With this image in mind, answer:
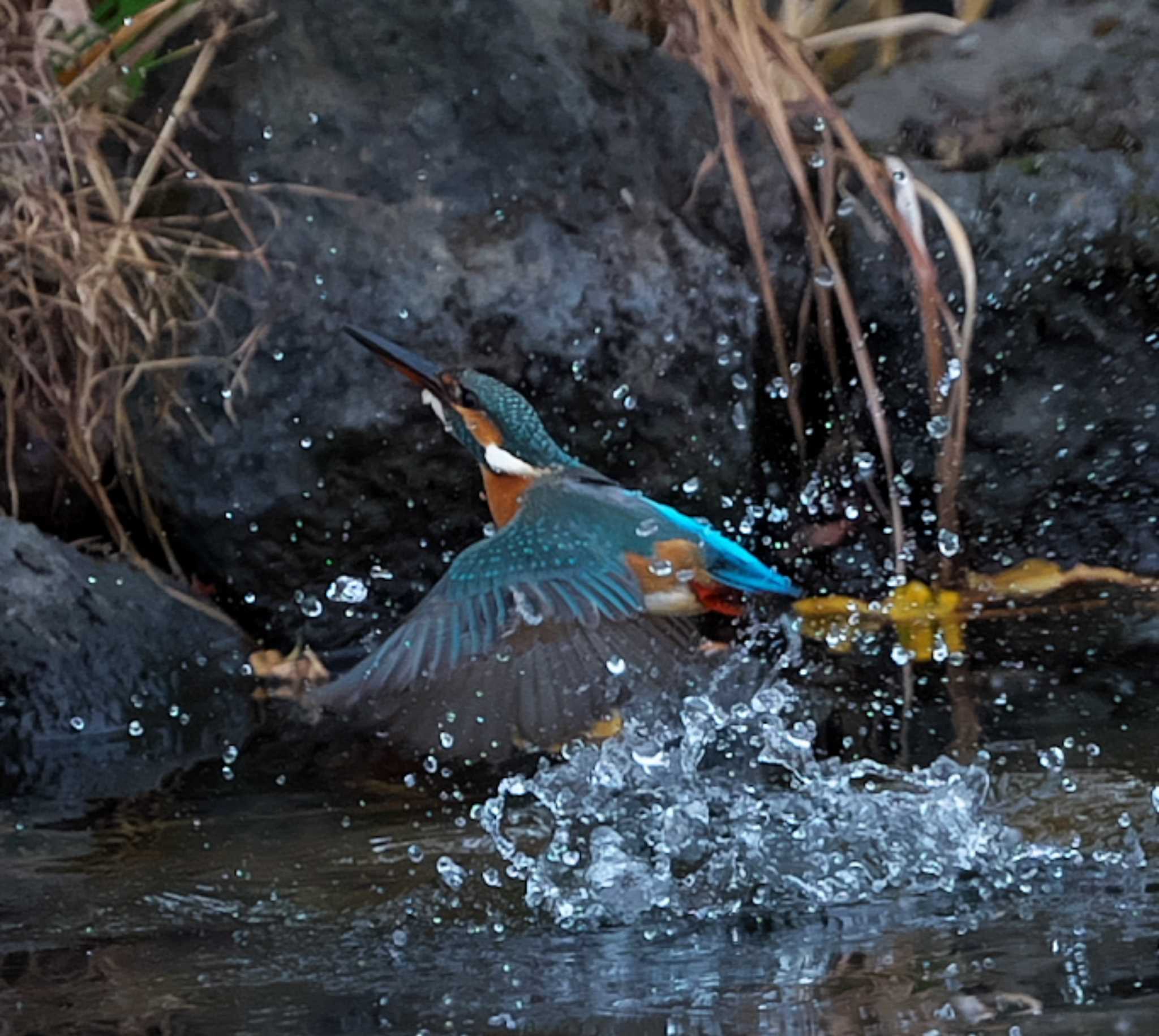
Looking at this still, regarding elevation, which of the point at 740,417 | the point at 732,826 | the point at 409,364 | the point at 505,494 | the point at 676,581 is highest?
the point at 740,417

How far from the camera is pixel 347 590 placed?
4.66 meters

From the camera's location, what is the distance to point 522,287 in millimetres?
4594

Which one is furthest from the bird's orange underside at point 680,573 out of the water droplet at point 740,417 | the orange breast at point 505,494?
the water droplet at point 740,417

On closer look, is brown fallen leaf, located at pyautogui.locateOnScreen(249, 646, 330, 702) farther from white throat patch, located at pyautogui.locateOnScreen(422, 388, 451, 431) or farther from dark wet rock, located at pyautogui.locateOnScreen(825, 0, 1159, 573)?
dark wet rock, located at pyautogui.locateOnScreen(825, 0, 1159, 573)

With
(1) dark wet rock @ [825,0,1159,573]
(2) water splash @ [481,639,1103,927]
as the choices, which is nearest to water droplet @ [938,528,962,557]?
(1) dark wet rock @ [825,0,1159,573]

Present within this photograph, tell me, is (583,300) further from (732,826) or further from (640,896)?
(640,896)

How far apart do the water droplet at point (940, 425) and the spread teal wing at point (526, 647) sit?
5.44 feet

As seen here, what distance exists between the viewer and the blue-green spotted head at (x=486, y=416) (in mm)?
3582

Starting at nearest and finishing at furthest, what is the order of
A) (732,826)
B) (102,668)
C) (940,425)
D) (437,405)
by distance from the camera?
(732,826) < (437,405) < (102,668) < (940,425)

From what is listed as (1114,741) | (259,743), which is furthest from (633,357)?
(1114,741)

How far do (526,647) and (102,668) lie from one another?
164 cm

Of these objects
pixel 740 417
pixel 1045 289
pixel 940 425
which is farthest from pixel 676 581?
pixel 1045 289

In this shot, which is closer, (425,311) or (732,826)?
(732,826)

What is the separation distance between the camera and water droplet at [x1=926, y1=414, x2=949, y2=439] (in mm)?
4715
